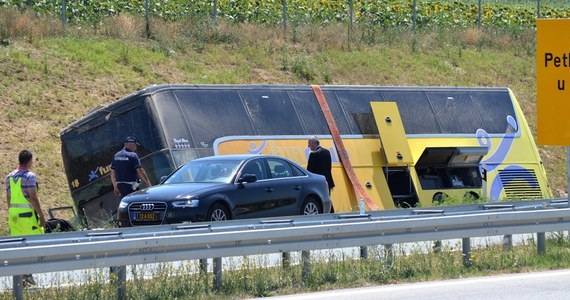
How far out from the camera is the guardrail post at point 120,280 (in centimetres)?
1169

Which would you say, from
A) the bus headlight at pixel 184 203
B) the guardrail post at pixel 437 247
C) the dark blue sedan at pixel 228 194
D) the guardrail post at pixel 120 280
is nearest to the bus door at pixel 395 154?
the dark blue sedan at pixel 228 194

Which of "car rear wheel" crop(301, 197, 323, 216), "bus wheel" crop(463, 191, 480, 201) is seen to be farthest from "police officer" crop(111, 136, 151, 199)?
"bus wheel" crop(463, 191, 480, 201)

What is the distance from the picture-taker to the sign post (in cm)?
1738

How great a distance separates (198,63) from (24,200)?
66.8 ft

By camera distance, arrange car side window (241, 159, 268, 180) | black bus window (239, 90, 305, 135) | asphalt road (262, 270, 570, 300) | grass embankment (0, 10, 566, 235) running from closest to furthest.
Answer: asphalt road (262, 270, 570, 300) → car side window (241, 159, 268, 180) → black bus window (239, 90, 305, 135) → grass embankment (0, 10, 566, 235)

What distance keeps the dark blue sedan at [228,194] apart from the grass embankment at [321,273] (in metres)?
3.74

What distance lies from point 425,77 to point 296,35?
190 inches

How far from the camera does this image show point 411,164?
2511cm

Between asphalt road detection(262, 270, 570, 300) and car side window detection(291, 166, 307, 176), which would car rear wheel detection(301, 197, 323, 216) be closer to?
car side window detection(291, 166, 307, 176)

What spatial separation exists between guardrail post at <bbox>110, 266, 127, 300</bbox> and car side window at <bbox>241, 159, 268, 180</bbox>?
23.9ft

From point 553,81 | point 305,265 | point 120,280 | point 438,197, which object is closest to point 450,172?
point 438,197

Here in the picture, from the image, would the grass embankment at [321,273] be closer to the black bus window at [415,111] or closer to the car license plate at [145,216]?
the car license plate at [145,216]

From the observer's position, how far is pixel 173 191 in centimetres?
1775

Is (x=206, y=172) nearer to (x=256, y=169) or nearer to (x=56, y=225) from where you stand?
(x=256, y=169)
